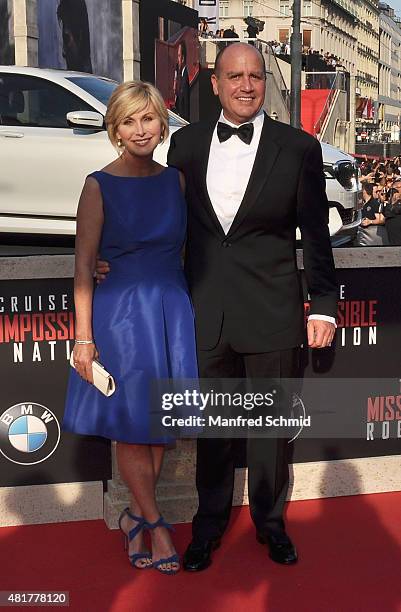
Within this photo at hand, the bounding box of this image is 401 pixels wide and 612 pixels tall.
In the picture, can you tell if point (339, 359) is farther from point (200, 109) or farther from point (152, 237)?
Answer: point (200, 109)

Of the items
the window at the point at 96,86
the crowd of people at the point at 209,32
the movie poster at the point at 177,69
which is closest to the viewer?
the window at the point at 96,86

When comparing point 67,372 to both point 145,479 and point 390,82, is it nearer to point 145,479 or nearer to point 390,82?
point 145,479

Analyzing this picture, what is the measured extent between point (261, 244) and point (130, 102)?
2.19 feet

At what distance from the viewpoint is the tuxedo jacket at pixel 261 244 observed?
2.94m

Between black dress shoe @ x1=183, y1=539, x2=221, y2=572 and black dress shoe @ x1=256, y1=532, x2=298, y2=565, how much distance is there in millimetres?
235

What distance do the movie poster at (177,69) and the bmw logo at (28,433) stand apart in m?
3.52

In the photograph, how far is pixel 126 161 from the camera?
2.88 m

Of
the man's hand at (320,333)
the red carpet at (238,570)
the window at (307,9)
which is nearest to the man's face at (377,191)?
the red carpet at (238,570)

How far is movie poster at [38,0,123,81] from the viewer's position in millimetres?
5863

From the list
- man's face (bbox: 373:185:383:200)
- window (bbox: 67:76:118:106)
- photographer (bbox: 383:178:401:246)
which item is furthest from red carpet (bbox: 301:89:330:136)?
photographer (bbox: 383:178:401:246)

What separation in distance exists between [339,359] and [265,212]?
109 centimetres

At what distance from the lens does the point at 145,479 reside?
308 centimetres

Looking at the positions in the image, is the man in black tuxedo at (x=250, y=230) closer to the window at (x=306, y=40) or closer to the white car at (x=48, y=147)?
the white car at (x=48, y=147)

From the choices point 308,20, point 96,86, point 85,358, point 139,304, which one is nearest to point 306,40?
point 308,20
